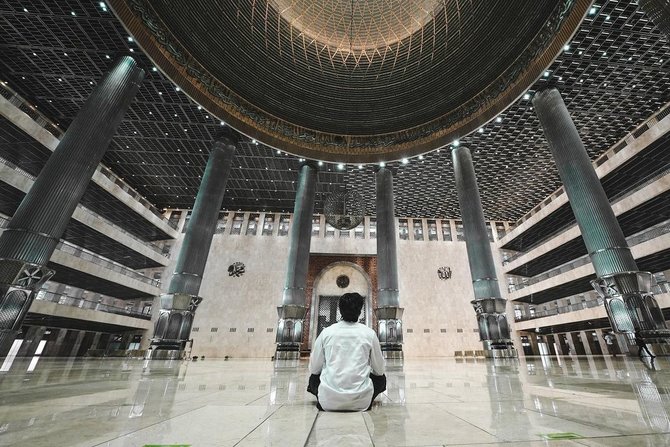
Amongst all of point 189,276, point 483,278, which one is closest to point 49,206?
point 189,276

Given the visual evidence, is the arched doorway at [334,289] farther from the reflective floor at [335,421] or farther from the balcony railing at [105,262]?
the reflective floor at [335,421]

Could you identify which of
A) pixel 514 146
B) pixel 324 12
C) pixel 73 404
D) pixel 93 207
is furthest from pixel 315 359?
pixel 93 207

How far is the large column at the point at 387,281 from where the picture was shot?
15867mm

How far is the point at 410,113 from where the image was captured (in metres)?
19.1

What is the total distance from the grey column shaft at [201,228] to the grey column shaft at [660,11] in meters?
15.4

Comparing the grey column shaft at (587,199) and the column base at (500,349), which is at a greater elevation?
the grey column shaft at (587,199)

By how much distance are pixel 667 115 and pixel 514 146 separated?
679 centimetres

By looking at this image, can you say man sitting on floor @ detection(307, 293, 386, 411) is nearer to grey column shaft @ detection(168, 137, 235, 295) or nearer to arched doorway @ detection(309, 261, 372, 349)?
grey column shaft @ detection(168, 137, 235, 295)

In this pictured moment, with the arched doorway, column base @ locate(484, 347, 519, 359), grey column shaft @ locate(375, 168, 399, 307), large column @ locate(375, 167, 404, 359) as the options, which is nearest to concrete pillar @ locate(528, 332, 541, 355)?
the arched doorway

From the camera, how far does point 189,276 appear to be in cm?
1330

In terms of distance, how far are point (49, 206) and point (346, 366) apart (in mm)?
11305

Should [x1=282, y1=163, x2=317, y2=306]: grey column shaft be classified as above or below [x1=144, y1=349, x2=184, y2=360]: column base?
above

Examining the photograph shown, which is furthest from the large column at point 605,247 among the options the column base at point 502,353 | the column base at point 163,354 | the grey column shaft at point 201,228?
the column base at point 163,354

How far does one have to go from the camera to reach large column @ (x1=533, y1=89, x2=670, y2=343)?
910 cm
